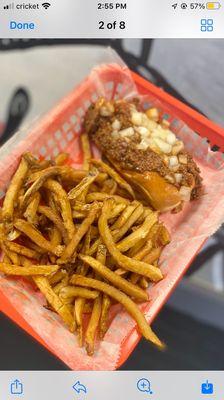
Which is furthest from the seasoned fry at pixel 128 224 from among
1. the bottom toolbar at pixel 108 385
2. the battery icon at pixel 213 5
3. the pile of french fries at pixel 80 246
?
the battery icon at pixel 213 5

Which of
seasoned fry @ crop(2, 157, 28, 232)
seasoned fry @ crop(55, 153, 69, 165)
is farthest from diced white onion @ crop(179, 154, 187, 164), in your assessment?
seasoned fry @ crop(2, 157, 28, 232)

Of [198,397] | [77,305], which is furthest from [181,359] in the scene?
[77,305]

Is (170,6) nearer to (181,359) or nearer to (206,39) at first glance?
(206,39)

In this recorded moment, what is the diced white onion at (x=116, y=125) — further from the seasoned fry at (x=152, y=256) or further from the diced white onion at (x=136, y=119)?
the seasoned fry at (x=152, y=256)

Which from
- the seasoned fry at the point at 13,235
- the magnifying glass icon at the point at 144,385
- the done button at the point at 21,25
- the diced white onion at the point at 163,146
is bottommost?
the magnifying glass icon at the point at 144,385

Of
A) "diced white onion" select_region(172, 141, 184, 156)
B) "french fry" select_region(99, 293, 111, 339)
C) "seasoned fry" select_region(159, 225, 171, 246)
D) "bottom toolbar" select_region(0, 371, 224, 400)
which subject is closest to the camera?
"bottom toolbar" select_region(0, 371, 224, 400)

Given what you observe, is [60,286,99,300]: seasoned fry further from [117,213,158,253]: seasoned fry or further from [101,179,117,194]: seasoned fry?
[101,179,117,194]: seasoned fry
